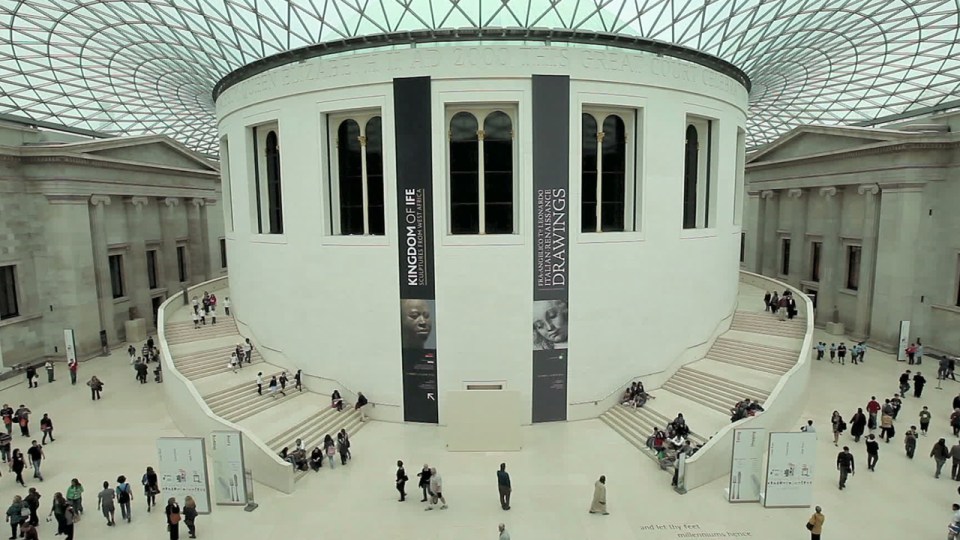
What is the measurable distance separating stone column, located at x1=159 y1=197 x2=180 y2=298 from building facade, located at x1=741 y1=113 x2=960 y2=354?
151 ft

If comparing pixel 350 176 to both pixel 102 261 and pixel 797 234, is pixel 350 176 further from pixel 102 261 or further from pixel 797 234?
pixel 797 234

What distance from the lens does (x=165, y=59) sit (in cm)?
3269

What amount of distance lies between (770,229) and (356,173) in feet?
115

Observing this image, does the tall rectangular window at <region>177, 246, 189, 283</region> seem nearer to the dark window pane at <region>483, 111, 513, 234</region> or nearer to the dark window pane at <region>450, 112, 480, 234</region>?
the dark window pane at <region>450, 112, 480, 234</region>

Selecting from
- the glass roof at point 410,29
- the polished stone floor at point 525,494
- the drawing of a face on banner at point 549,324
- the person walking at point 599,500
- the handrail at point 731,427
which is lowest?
the polished stone floor at point 525,494

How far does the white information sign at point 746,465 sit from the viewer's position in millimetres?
14562

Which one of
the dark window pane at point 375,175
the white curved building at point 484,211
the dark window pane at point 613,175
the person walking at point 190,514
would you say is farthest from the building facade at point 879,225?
the person walking at point 190,514

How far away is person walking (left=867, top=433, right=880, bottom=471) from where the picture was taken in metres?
16.2

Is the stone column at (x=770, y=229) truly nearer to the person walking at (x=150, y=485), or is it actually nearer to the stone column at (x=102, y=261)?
the person walking at (x=150, y=485)

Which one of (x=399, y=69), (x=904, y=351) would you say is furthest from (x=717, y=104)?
(x=904, y=351)

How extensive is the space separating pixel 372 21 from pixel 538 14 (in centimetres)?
771

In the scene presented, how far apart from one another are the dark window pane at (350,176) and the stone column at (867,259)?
29703mm

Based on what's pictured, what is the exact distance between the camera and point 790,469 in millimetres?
14383

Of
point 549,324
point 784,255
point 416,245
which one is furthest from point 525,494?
point 784,255
